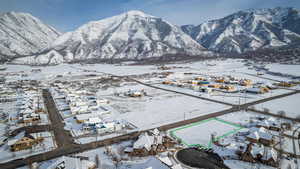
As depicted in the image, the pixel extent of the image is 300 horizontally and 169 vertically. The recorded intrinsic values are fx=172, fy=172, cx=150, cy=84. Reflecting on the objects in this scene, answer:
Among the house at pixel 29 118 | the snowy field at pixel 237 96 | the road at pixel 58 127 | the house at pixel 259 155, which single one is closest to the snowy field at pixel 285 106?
the snowy field at pixel 237 96

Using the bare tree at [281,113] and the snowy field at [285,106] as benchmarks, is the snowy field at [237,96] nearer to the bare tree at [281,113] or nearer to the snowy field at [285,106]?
the snowy field at [285,106]

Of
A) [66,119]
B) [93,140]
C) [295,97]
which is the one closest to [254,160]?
[93,140]

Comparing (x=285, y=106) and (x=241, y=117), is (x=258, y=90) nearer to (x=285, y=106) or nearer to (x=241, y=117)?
(x=285, y=106)

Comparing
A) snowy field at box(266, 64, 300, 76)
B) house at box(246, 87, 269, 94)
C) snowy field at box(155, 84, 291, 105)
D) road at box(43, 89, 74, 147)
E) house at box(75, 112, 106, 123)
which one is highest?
snowy field at box(266, 64, 300, 76)

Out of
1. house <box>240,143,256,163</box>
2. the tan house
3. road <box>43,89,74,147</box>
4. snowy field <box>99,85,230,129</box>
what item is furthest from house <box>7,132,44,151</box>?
house <box>240,143,256,163</box>

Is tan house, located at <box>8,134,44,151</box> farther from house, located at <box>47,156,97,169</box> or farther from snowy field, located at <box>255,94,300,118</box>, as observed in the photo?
snowy field, located at <box>255,94,300,118</box>

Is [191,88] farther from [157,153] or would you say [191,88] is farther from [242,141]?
[157,153]
